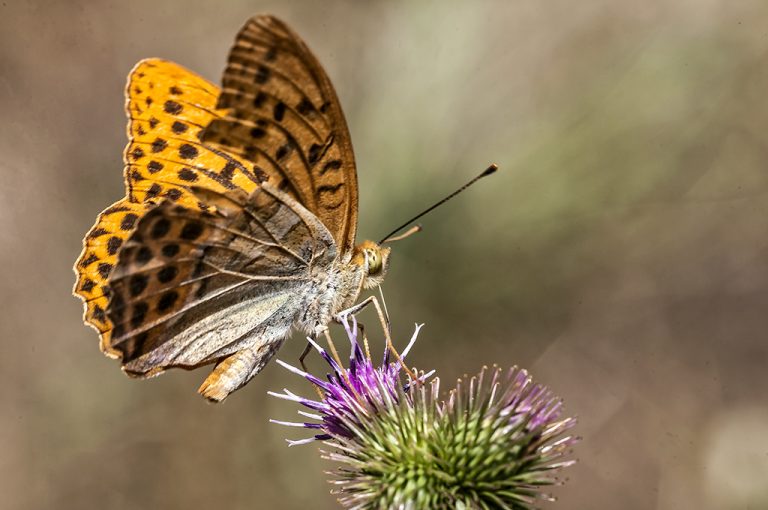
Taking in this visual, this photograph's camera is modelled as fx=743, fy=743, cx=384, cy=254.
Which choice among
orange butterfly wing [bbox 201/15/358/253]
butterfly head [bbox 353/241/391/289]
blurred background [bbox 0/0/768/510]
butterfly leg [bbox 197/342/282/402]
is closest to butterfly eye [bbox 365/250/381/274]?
butterfly head [bbox 353/241/391/289]

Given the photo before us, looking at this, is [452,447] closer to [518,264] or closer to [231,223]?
[231,223]

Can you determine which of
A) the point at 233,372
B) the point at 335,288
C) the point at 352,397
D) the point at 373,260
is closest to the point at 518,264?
the point at 373,260

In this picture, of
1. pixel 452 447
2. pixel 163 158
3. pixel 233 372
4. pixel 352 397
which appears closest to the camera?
pixel 452 447

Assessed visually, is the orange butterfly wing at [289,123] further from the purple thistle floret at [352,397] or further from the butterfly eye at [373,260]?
the purple thistle floret at [352,397]

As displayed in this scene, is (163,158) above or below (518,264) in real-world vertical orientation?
below

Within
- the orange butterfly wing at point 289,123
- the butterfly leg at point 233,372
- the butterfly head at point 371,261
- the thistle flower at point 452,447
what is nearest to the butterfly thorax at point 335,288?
the butterfly head at point 371,261

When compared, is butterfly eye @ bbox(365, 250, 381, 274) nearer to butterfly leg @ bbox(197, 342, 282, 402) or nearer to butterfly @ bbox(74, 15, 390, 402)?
butterfly @ bbox(74, 15, 390, 402)
